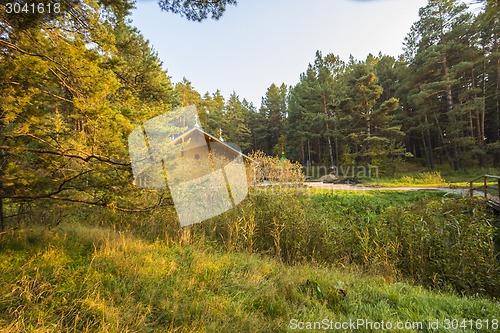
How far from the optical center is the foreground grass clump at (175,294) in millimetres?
1960

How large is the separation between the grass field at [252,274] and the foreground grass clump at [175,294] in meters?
0.01

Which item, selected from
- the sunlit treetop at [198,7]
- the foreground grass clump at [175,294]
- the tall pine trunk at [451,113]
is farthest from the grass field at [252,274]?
the tall pine trunk at [451,113]

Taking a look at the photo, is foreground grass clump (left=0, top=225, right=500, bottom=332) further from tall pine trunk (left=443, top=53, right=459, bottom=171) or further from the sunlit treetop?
tall pine trunk (left=443, top=53, right=459, bottom=171)

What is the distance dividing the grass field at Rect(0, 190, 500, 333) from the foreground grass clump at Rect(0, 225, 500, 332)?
0.01 meters

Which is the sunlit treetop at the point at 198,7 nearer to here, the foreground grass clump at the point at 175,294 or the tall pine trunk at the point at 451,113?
the foreground grass clump at the point at 175,294

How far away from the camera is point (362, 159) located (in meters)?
24.2

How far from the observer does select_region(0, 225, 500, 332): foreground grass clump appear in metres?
1.96

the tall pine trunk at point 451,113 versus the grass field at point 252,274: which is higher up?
the tall pine trunk at point 451,113

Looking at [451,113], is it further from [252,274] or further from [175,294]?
[175,294]

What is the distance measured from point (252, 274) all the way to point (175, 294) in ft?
3.64

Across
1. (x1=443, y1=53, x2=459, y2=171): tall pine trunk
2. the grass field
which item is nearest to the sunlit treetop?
the grass field

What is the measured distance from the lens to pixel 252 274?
10.00ft

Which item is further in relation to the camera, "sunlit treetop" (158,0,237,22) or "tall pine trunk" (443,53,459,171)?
"tall pine trunk" (443,53,459,171)

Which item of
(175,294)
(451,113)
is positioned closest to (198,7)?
(175,294)
